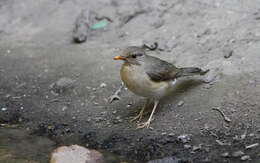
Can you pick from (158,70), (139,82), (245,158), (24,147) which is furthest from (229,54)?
(24,147)

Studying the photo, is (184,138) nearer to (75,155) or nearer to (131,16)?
(75,155)

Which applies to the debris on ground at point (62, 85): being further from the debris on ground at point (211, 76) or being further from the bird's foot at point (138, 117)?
the debris on ground at point (211, 76)

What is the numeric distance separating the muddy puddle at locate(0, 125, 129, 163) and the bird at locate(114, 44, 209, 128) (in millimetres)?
1072

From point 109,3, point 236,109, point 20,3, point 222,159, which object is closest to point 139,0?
point 109,3

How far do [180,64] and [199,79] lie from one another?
0.69m

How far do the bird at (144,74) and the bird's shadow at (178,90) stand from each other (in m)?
0.38

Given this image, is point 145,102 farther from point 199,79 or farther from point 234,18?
point 234,18

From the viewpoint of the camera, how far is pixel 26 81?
8602 millimetres

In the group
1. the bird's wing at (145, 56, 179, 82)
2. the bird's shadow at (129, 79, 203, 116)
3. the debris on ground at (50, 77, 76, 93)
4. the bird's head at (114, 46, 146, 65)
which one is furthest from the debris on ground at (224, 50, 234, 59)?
the debris on ground at (50, 77, 76, 93)

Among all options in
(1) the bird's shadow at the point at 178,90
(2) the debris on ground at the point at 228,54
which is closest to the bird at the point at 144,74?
(1) the bird's shadow at the point at 178,90

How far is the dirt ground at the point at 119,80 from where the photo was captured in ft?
21.4

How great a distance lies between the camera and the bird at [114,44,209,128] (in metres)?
6.73

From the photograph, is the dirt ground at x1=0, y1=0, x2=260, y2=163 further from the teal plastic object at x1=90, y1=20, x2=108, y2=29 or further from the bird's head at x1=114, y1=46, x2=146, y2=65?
the bird's head at x1=114, y1=46, x2=146, y2=65

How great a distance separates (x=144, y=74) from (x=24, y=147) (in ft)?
6.77
